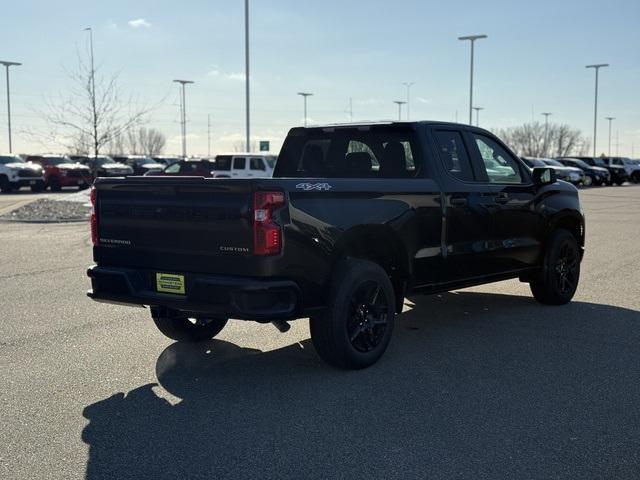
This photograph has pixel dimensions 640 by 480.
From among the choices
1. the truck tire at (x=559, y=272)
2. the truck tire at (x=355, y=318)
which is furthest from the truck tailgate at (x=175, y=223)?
the truck tire at (x=559, y=272)

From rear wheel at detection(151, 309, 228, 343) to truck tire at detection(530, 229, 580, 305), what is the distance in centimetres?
350

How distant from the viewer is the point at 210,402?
498 cm

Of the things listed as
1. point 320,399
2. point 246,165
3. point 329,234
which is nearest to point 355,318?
point 329,234

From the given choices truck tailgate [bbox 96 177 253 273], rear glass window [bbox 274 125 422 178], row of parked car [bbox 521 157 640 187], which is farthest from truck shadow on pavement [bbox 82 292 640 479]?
row of parked car [bbox 521 157 640 187]

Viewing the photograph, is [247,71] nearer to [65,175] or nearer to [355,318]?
[65,175]

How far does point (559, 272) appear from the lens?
8.21 meters

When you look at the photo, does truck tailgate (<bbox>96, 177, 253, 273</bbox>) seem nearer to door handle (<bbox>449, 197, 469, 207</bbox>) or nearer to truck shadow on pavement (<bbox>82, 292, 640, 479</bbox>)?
truck shadow on pavement (<bbox>82, 292, 640, 479</bbox>)

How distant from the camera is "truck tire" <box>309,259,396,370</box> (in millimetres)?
5504

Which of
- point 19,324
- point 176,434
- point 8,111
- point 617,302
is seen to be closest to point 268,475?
point 176,434

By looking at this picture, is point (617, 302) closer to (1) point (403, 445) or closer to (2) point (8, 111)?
(1) point (403, 445)

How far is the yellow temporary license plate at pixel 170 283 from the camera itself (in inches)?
209

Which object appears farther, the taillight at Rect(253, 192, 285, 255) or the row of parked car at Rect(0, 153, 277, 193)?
the row of parked car at Rect(0, 153, 277, 193)

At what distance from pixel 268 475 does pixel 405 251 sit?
277 cm

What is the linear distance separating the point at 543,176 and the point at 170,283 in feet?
13.9
